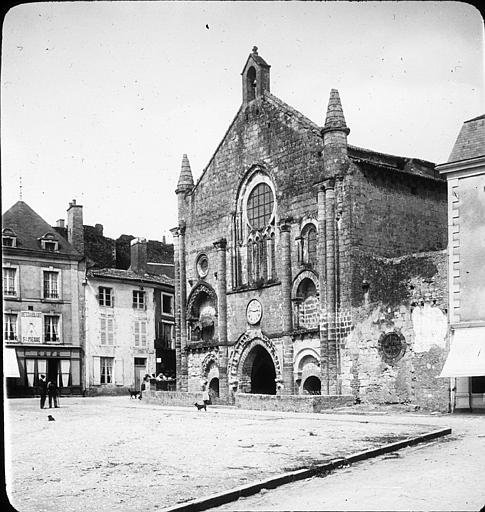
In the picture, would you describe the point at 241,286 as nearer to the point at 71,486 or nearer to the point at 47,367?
the point at 47,367

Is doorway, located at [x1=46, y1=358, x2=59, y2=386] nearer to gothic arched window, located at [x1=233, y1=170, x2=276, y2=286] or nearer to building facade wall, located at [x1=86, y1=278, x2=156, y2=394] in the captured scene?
building facade wall, located at [x1=86, y1=278, x2=156, y2=394]

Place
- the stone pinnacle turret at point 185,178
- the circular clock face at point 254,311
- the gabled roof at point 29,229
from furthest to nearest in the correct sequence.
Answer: the gabled roof at point 29,229
the stone pinnacle turret at point 185,178
the circular clock face at point 254,311

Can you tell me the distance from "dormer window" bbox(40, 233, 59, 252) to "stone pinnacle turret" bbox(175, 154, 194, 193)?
28.4 ft

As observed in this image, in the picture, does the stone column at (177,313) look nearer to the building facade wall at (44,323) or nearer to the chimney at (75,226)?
the building facade wall at (44,323)

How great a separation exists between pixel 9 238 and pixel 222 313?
13.2m

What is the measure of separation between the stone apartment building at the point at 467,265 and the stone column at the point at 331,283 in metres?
5.87

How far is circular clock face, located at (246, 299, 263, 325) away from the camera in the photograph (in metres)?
31.1

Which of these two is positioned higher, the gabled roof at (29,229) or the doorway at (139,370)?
the gabled roof at (29,229)

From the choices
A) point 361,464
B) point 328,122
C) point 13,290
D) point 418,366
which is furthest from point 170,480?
point 13,290

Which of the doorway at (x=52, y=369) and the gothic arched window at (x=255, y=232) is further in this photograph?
the doorway at (x=52, y=369)

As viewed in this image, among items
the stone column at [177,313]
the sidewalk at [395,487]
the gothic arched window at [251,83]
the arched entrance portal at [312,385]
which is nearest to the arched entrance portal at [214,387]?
the stone column at [177,313]

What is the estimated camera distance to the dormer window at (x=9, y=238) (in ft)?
129

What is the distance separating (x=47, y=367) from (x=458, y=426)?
91.3 ft

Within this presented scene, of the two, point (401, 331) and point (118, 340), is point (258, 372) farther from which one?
point (118, 340)
